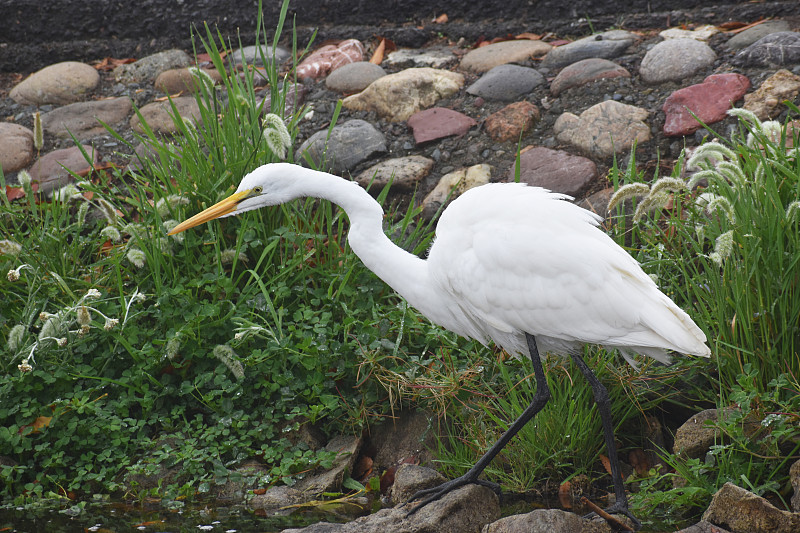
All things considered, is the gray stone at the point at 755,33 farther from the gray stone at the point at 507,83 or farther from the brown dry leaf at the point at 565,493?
the brown dry leaf at the point at 565,493

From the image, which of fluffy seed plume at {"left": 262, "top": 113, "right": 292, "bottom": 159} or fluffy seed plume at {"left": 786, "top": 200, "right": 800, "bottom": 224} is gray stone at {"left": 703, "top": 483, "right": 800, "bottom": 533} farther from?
fluffy seed plume at {"left": 262, "top": 113, "right": 292, "bottom": 159}

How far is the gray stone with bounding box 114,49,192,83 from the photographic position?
657cm

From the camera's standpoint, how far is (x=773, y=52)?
4.90 metres

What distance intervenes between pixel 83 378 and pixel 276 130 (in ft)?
5.03

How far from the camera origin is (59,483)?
3.50 meters

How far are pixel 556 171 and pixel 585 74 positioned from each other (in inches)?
39.0

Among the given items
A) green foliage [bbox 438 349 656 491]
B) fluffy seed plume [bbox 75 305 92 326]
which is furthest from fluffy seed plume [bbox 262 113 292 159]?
green foliage [bbox 438 349 656 491]

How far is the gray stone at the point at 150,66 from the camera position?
657 cm

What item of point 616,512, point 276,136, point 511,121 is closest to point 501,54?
point 511,121

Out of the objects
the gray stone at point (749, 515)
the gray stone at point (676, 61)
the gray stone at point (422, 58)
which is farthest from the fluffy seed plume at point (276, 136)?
the gray stone at point (676, 61)

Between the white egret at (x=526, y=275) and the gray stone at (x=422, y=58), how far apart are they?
3.21 metres

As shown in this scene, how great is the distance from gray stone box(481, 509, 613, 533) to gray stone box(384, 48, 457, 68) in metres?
4.17

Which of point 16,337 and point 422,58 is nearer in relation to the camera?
point 16,337

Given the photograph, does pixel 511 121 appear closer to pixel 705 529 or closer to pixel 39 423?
pixel 705 529
